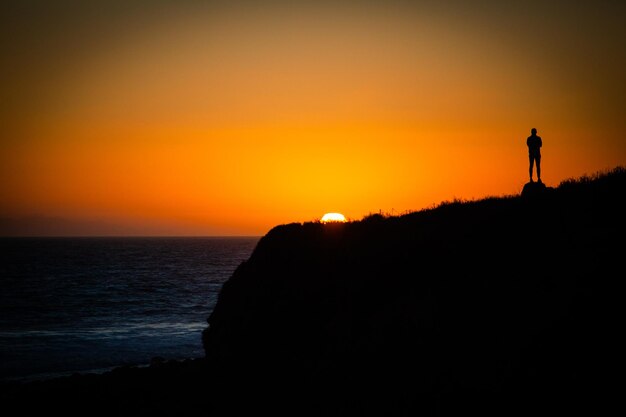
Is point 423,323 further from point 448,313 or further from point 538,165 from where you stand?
point 538,165

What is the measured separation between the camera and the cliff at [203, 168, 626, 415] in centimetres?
877

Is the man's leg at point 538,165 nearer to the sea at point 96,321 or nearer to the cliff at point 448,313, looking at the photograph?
the cliff at point 448,313

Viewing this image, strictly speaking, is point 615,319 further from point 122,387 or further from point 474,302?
point 122,387

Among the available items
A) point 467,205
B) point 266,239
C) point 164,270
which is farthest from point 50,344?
point 164,270

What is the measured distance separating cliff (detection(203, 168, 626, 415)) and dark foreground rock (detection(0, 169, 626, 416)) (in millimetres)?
37

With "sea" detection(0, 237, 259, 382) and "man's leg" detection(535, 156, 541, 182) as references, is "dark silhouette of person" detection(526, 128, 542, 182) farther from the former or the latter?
"sea" detection(0, 237, 259, 382)

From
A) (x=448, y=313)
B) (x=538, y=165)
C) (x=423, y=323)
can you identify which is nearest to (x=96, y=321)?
(x=423, y=323)

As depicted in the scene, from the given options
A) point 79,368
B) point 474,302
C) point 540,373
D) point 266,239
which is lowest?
point 79,368

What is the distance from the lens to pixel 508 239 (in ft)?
42.5

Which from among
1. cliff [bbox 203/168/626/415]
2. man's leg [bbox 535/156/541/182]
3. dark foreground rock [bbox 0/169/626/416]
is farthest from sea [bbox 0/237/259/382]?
man's leg [bbox 535/156/541/182]

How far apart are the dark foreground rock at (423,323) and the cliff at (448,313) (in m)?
0.04

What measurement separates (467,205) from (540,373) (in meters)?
8.87

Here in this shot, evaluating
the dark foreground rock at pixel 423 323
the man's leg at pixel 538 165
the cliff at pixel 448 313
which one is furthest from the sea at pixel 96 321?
the man's leg at pixel 538 165

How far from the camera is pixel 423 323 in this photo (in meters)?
11.6
